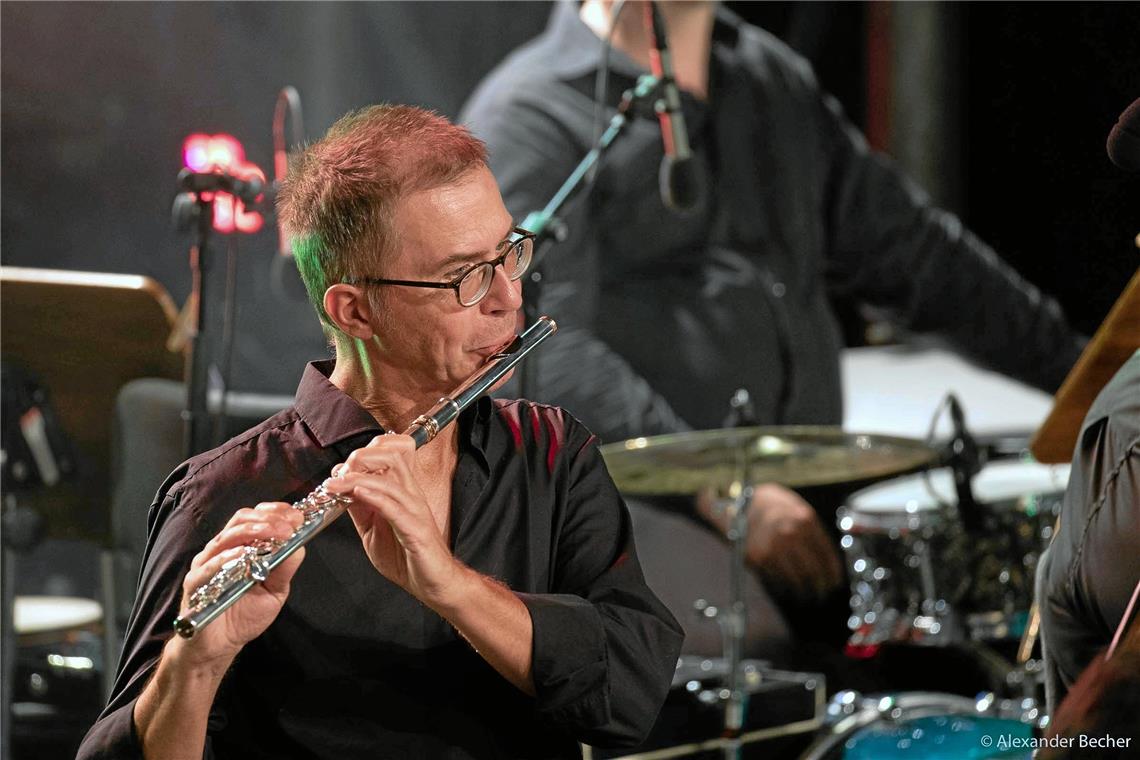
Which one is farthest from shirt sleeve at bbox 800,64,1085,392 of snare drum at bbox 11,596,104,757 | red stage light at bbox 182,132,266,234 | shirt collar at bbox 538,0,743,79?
snare drum at bbox 11,596,104,757

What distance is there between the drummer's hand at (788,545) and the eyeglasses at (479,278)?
6.77 feet

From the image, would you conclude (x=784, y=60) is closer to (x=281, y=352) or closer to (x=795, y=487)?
(x=795, y=487)

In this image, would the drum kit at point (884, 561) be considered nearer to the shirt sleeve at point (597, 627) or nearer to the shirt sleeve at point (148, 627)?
the shirt sleeve at point (597, 627)

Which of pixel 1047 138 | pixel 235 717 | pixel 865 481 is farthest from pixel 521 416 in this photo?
pixel 1047 138

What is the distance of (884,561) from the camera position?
354cm

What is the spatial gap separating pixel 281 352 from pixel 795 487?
1623mm

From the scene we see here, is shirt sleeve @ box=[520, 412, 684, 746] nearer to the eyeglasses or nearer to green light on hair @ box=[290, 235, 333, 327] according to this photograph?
the eyeglasses

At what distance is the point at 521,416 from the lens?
1912 millimetres

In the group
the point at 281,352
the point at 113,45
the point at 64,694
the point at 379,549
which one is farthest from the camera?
the point at 281,352

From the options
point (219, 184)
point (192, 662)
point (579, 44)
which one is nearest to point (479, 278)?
point (192, 662)

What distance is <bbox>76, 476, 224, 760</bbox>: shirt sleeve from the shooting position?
5.34 ft

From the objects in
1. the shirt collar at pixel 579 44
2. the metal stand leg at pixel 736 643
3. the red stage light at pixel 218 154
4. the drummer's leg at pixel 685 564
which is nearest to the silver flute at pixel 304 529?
the metal stand leg at pixel 736 643

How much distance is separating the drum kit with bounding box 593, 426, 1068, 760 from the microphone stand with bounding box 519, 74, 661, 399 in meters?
0.25

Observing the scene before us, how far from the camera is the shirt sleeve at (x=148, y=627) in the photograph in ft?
5.34
